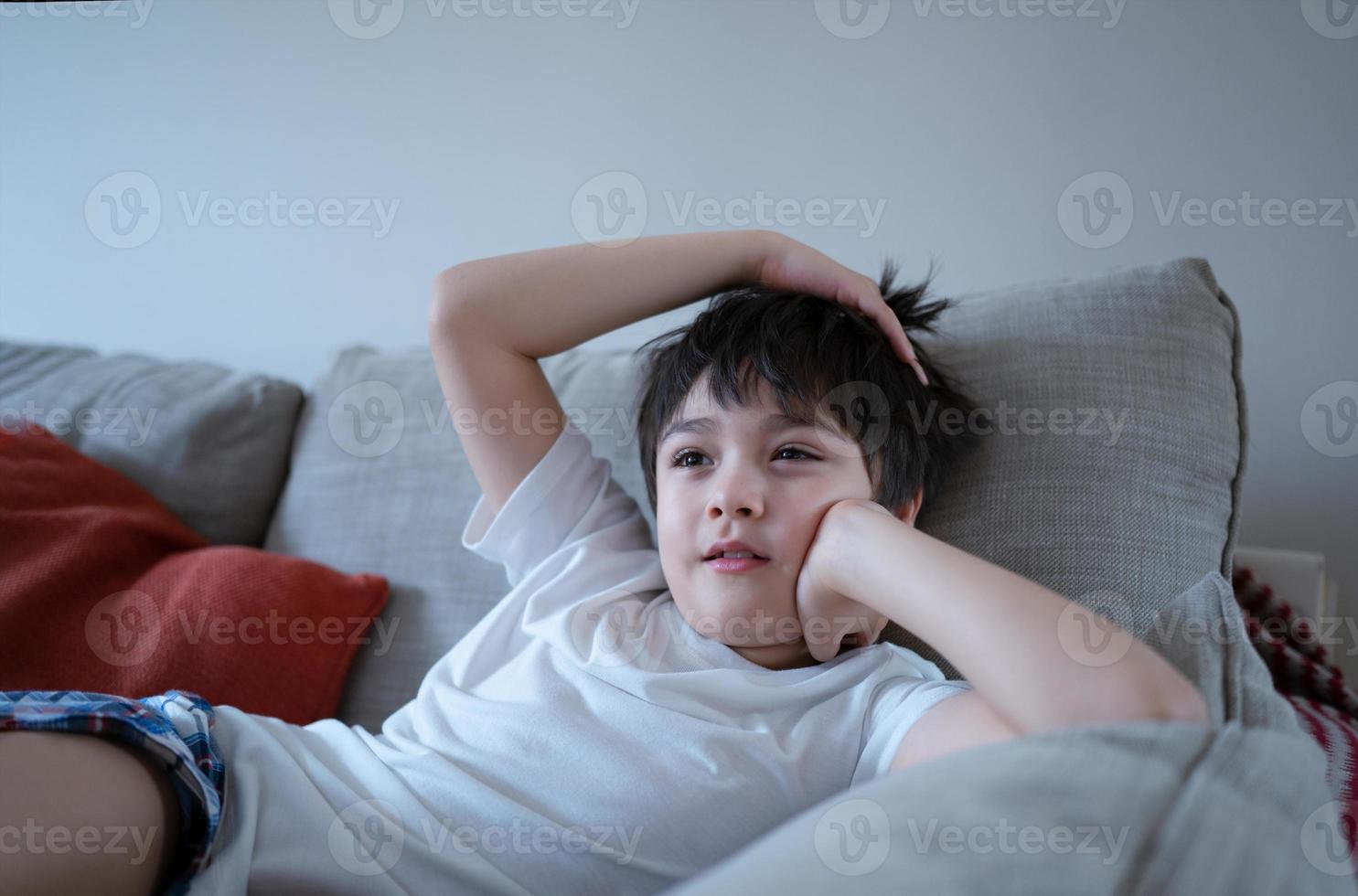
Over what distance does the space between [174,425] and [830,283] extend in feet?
3.06

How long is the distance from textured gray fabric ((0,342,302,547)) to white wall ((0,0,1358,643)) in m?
0.33

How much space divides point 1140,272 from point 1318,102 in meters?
0.42

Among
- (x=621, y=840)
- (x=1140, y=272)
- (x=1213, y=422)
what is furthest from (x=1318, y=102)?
(x=621, y=840)

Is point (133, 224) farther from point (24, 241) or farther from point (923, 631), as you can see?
point (923, 631)

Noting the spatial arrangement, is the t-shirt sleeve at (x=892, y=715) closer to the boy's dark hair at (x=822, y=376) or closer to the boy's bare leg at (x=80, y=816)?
the boy's dark hair at (x=822, y=376)

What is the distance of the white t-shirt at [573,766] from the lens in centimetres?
76

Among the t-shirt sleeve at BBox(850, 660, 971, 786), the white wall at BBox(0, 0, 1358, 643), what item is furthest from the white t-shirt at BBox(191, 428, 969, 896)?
the white wall at BBox(0, 0, 1358, 643)

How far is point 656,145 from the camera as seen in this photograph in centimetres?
144

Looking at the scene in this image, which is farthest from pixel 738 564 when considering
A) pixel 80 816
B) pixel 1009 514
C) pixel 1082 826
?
pixel 80 816

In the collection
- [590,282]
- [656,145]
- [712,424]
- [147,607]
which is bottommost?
[147,607]

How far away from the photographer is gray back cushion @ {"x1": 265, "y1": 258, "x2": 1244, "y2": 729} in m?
0.90

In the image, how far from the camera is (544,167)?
1509 millimetres

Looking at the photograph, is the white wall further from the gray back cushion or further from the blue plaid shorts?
the blue plaid shorts

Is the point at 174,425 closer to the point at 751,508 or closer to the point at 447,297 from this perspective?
the point at 447,297
